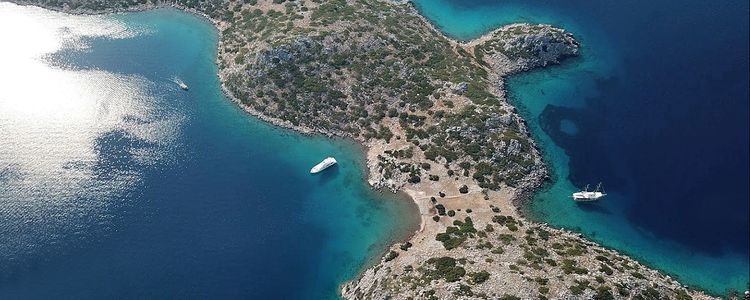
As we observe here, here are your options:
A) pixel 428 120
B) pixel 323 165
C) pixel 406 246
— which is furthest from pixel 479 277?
pixel 428 120

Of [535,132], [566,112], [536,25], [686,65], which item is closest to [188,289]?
[535,132]

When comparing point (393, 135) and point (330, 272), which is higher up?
point (393, 135)

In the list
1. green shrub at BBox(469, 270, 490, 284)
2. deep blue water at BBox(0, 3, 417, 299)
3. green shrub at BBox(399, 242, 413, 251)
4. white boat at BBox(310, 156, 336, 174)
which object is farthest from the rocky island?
white boat at BBox(310, 156, 336, 174)

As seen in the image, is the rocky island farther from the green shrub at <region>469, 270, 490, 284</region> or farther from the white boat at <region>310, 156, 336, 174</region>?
the white boat at <region>310, 156, 336, 174</region>

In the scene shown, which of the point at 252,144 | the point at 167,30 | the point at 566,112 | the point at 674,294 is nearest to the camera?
the point at 674,294

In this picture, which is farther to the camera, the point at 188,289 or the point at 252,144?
the point at 252,144

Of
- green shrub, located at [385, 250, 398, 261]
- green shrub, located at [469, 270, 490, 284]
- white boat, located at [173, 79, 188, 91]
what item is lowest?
green shrub, located at [385, 250, 398, 261]

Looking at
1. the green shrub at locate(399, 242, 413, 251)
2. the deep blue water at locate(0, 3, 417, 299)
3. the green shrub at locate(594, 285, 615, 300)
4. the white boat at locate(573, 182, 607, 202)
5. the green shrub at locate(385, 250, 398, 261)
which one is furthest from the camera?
the white boat at locate(573, 182, 607, 202)

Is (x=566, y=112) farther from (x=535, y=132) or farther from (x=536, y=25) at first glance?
(x=536, y=25)
